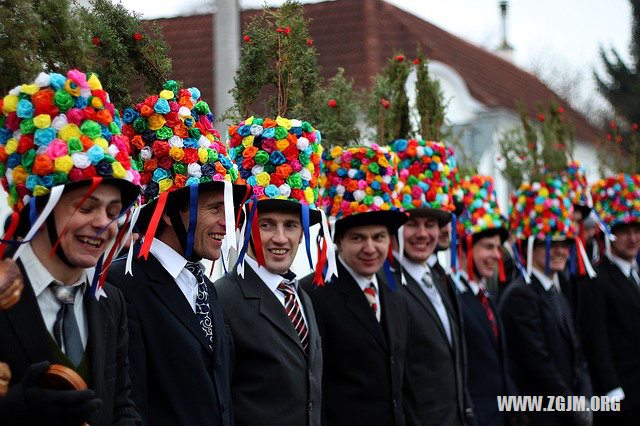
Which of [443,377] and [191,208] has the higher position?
[191,208]

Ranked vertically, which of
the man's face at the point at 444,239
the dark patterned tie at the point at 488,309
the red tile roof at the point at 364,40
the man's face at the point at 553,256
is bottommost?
the dark patterned tie at the point at 488,309

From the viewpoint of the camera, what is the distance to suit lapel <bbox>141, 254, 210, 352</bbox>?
3.94 meters

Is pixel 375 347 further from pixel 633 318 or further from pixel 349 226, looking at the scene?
pixel 633 318

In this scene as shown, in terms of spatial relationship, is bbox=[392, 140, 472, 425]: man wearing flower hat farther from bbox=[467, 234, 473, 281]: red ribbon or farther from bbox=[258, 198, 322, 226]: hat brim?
bbox=[258, 198, 322, 226]: hat brim

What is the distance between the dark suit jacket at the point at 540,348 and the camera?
23.9 ft

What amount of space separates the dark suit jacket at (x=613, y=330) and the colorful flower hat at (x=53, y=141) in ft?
20.2

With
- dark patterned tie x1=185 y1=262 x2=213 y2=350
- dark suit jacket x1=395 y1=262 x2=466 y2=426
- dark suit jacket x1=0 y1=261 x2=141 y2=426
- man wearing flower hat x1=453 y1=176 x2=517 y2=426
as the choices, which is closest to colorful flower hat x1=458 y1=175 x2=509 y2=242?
man wearing flower hat x1=453 y1=176 x2=517 y2=426

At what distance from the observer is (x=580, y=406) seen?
24.3 ft

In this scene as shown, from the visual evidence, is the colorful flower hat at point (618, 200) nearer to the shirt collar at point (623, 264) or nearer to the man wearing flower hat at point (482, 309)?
the shirt collar at point (623, 264)

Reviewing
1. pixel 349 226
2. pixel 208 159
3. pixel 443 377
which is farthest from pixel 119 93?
pixel 443 377

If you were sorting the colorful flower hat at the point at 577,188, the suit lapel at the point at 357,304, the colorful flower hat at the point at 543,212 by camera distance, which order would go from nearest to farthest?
the suit lapel at the point at 357,304
the colorful flower hat at the point at 543,212
the colorful flower hat at the point at 577,188

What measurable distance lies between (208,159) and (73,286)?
3.80 ft

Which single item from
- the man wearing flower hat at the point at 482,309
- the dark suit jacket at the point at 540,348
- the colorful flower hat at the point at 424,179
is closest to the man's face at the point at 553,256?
the dark suit jacket at the point at 540,348

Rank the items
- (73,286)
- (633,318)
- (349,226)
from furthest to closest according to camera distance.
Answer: (633,318), (349,226), (73,286)
